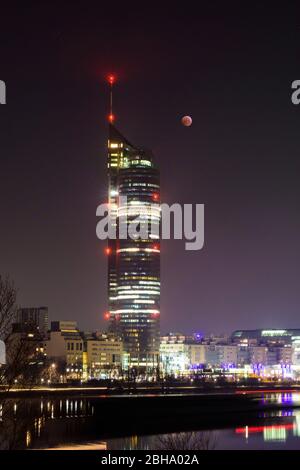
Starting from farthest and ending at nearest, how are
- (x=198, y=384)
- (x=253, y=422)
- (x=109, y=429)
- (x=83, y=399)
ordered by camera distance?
(x=198, y=384), (x=83, y=399), (x=253, y=422), (x=109, y=429)

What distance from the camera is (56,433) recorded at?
69812mm

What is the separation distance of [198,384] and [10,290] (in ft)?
516

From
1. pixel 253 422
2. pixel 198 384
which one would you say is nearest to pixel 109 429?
pixel 253 422

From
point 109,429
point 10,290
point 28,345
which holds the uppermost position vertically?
point 10,290

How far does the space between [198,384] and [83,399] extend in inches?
2949

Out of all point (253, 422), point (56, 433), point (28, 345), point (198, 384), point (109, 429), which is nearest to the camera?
point (28, 345)

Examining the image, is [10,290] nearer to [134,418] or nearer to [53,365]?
[134,418]

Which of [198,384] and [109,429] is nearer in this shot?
[109,429]

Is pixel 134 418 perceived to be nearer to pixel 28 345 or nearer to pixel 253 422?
pixel 253 422

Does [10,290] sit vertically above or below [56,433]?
above
